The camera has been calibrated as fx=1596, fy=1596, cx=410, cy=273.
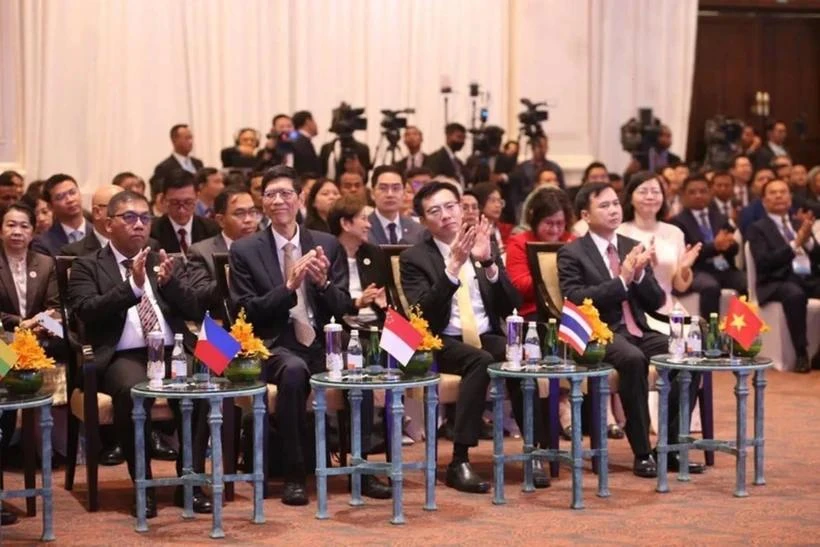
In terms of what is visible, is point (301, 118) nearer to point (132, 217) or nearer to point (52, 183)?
point (52, 183)

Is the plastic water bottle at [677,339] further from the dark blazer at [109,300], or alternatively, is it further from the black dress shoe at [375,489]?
the dark blazer at [109,300]

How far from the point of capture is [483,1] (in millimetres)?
14633

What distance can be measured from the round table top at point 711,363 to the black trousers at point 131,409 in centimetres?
180

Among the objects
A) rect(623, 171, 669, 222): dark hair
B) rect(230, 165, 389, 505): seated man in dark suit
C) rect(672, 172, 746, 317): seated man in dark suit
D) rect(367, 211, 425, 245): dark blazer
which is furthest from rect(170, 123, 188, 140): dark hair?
rect(230, 165, 389, 505): seated man in dark suit

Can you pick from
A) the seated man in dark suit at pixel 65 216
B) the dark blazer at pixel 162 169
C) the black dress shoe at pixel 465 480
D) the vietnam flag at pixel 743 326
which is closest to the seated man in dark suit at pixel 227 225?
the seated man in dark suit at pixel 65 216

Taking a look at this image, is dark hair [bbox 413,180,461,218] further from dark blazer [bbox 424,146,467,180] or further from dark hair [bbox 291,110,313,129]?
dark hair [bbox 291,110,313,129]

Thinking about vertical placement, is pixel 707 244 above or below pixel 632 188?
below

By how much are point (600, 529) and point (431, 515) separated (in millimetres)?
645

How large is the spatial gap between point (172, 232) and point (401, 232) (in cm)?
121

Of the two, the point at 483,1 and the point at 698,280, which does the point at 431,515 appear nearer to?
the point at 698,280

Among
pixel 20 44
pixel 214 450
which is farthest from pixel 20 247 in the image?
pixel 20 44

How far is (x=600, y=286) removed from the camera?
6.81 meters

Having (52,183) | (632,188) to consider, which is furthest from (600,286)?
(52,183)

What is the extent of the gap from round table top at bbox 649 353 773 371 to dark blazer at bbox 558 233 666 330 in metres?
0.51
